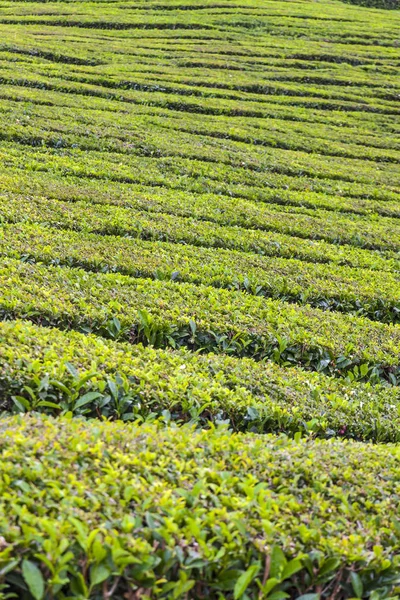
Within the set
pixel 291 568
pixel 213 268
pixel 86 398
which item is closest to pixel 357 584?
pixel 291 568

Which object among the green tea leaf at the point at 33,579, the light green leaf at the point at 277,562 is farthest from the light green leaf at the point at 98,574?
the light green leaf at the point at 277,562

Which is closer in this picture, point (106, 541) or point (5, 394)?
point (106, 541)

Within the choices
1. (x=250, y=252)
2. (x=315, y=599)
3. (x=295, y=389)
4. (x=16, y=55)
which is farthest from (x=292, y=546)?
(x=16, y=55)

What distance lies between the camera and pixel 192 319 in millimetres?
7562

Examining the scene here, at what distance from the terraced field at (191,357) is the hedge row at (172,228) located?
62 mm

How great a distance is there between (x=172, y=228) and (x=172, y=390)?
6.04m

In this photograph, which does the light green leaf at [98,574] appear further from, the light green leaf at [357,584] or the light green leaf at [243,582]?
the light green leaf at [357,584]

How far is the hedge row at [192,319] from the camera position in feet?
23.5

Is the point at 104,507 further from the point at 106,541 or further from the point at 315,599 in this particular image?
the point at 315,599

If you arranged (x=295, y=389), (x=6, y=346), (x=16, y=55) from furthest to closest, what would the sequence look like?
(x=16, y=55)
(x=295, y=389)
(x=6, y=346)

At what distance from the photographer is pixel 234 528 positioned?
3.71 metres

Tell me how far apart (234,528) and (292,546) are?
1.38 ft

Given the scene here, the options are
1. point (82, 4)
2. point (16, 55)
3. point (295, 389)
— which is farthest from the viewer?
point (82, 4)

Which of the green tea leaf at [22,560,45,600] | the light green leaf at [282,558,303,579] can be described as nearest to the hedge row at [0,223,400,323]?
the light green leaf at [282,558,303,579]
